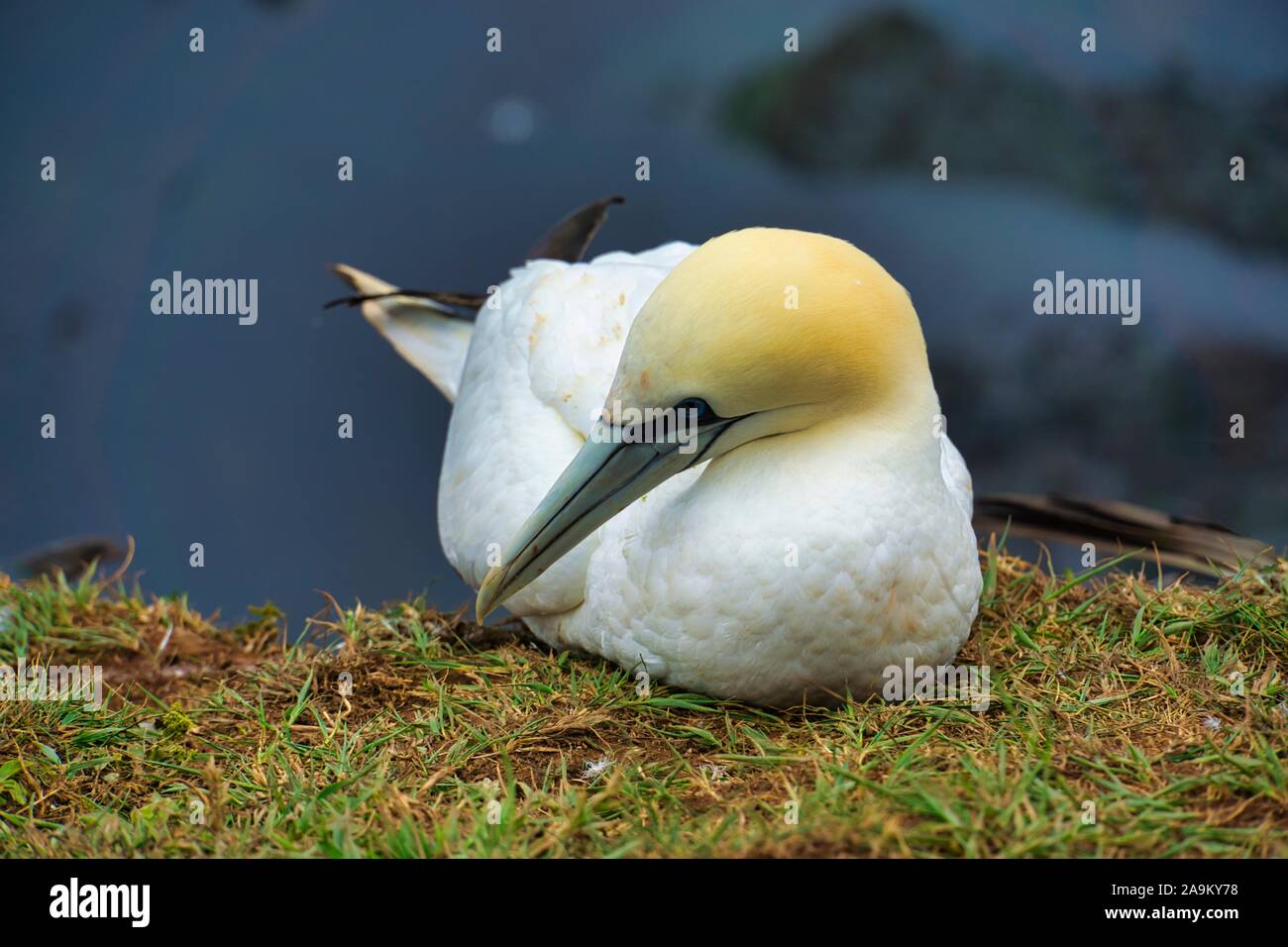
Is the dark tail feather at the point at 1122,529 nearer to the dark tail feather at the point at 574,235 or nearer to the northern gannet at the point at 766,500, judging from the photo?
the northern gannet at the point at 766,500

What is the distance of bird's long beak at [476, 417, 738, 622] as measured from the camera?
151 inches

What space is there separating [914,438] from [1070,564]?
85.1 inches

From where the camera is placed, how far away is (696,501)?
3.99 metres

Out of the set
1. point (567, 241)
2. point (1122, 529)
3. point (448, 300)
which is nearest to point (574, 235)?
point (567, 241)

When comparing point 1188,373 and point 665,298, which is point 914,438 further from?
point 1188,373

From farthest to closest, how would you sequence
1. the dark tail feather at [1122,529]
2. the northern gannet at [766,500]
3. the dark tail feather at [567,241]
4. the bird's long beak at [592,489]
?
the dark tail feather at [567,241] < the dark tail feather at [1122,529] < the bird's long beak at [592,489] < the northern gannet at [766,500]

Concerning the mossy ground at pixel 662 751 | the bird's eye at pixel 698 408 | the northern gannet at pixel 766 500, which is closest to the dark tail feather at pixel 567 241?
the mossy ground at pixel 662 751

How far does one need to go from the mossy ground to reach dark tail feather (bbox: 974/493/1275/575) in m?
0.42

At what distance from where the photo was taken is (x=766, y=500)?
3.82 m

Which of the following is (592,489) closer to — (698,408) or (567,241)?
(698,408)

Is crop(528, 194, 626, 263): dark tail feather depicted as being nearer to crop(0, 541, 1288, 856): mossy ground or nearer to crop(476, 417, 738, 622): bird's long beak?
crop(0, 541, 1288, 856): mossy ground

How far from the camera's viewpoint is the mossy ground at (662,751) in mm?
3229

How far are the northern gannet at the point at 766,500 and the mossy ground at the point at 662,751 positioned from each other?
0.22 meters
